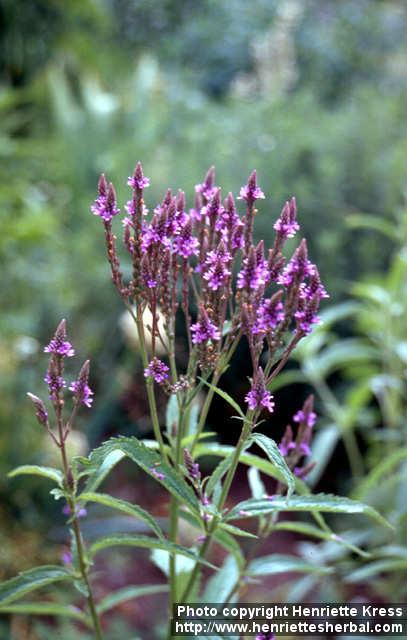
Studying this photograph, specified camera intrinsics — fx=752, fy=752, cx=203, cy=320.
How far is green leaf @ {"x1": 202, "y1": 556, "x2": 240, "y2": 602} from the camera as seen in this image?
1.39 m

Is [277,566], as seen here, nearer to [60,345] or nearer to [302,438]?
[302,438]

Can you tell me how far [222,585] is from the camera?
1414mm

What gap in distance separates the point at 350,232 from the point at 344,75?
19.5 feet

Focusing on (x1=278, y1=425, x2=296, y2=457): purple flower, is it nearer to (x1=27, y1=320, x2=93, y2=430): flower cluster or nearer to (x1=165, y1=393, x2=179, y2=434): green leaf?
(x1=165, y1=393, x2=179, y2=434): green leaf

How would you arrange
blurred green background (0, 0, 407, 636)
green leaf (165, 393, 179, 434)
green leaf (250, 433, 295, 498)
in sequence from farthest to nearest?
blurred green background (0, 0, 407, 636) < green leaf (165, 393, 179, 434) < green leaf (250, 433, 295, 498)

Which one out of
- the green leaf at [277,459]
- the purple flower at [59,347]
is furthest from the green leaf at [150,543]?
the purple flower at [59,347]

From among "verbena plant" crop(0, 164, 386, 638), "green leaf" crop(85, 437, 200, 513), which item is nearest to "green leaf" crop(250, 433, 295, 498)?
"verbena plant" crop(0, 164, 386, 638)

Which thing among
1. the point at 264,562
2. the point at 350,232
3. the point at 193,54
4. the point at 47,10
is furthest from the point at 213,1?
the point at 264,562

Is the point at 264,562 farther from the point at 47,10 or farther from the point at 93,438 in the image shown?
the point at 47,10

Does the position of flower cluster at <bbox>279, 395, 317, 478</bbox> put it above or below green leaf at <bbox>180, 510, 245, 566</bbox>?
above

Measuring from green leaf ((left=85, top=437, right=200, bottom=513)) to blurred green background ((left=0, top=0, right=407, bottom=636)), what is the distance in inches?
52.5

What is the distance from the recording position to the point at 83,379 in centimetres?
104

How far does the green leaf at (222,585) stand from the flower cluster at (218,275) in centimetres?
51

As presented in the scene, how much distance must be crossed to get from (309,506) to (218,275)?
0.34 meters
